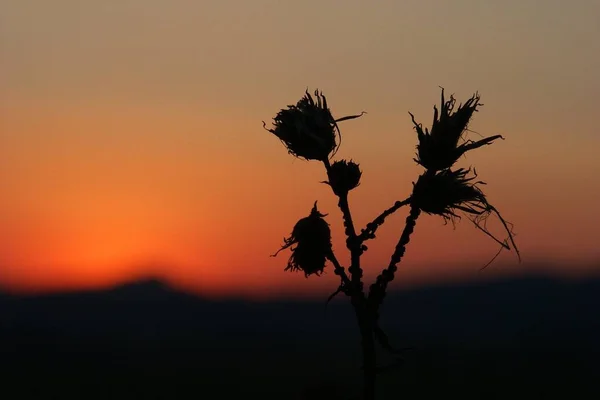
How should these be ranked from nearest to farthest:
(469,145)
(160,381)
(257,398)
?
(469,145) → (257,398) → (160,381)

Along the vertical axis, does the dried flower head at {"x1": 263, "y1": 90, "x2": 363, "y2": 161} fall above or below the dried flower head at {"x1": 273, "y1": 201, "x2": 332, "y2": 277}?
above

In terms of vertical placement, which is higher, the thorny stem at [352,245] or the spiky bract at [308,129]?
the spiky bract at [308,129]

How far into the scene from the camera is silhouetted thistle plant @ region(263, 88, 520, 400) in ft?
48.6

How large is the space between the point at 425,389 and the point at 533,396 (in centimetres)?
651

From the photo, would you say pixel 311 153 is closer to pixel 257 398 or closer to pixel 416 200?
pixel 416 200

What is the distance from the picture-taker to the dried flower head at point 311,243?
15.3m

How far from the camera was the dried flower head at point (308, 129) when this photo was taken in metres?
15.0

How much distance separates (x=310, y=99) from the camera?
15.4 meters

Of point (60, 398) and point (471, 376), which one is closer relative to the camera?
point (60, 398)

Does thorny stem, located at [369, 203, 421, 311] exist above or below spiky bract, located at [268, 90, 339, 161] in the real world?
below

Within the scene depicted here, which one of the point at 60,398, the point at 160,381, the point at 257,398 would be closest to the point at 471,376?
the point at 257,398

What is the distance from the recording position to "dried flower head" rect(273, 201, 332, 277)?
15344mm

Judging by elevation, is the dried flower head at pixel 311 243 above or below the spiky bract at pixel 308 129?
below

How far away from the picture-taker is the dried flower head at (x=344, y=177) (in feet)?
48.6
